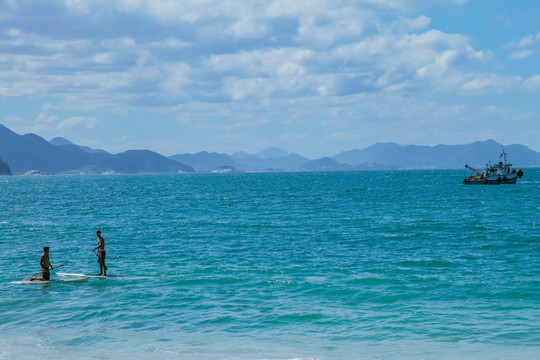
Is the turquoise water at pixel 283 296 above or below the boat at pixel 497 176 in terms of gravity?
below

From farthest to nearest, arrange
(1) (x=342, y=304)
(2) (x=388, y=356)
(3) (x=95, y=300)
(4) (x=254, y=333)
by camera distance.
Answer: (3) (x=95, y=300), (1) (x=342, y=304), (4) (x=254, y=333), (2) (x=388, y=356)

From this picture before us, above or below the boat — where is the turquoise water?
below

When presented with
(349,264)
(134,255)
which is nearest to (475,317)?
(349,264)

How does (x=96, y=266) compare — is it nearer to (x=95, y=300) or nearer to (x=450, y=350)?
(x=95, y=300)

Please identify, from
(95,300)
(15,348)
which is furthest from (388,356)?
(95,300)

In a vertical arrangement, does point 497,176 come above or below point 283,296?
above

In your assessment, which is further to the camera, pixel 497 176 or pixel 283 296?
pixel 497 176

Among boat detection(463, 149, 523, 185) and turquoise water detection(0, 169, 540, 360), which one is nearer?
turquoise water detection(0, 169, 540, 360)

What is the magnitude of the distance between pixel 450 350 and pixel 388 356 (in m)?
2.16

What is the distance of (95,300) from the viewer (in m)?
26.7

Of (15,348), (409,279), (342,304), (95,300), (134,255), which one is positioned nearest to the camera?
(15,348)

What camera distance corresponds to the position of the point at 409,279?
97.0 feet

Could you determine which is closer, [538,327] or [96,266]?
[538,327]

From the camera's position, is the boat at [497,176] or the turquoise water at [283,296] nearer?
the turquoise water at [283,296]
